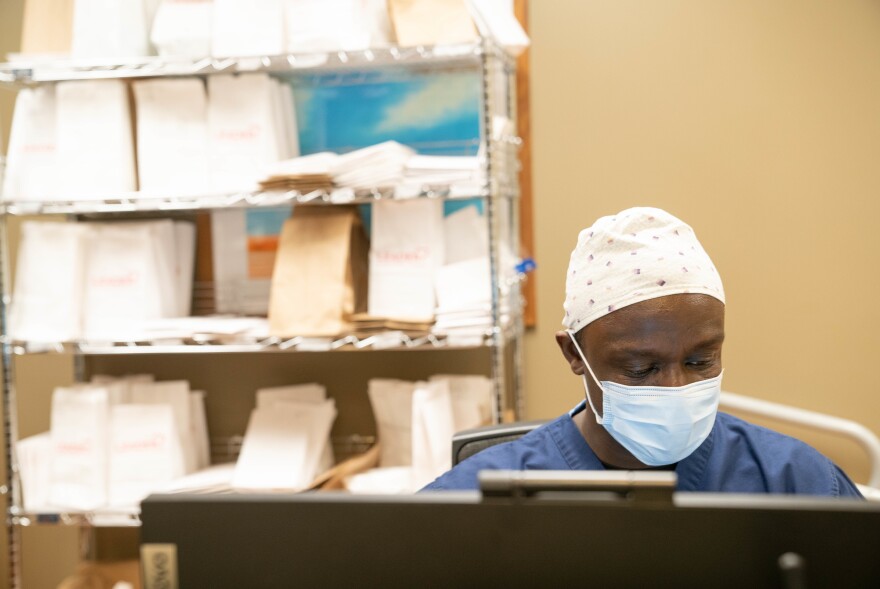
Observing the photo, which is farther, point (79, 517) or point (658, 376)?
point (79, 517)

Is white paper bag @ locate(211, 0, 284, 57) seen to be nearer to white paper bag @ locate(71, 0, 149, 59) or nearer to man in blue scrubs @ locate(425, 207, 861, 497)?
white paper bag @ locate(71, 0, 149, 59)

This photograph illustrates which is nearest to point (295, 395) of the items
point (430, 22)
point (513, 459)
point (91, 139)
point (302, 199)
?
point (302, 199)

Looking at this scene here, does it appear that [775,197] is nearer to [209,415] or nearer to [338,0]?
[338,0]

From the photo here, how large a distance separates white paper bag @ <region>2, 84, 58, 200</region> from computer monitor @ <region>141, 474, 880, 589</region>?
2185mm

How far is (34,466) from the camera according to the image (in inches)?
96.7

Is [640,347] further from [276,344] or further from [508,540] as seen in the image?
[276,344]

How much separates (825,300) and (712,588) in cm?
227

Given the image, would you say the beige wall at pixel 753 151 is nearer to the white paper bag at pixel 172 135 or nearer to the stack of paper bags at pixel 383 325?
the stack of paper bags at pixel 383 325

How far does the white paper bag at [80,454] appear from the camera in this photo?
2.43 m

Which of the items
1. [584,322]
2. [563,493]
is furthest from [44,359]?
[563,493]

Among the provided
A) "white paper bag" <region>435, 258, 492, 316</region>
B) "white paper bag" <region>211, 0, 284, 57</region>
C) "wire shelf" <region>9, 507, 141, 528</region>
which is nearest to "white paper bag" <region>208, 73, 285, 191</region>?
"white paper bag" <region>211, 0, 284, 57</region>

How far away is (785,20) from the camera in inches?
99.0

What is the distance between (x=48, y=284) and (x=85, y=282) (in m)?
0.10

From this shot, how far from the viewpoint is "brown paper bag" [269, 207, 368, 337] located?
2309mm
